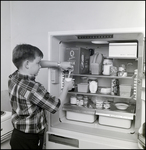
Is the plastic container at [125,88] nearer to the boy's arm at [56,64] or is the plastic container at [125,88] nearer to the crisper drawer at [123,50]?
the crisper drawer at [123,50]

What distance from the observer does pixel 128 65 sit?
1.76 meters

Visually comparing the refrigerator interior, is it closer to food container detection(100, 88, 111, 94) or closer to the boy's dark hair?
food container detection(100, 88, 111, 94)

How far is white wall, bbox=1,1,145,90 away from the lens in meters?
1.48

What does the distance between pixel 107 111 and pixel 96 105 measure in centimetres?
15

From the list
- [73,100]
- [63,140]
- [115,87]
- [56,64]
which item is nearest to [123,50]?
[115,87]

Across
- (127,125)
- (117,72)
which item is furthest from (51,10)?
(127,125)

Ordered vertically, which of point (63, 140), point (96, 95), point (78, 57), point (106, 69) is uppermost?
point (78, 57)

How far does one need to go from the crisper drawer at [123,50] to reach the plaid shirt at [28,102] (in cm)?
66

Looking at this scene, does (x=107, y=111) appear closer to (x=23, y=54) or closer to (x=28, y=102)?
(x=28, y=102)

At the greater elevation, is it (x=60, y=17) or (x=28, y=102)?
(x=60, y=17)

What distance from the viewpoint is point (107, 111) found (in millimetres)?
1580

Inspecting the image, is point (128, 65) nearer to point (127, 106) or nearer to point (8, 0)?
point (127, 106)

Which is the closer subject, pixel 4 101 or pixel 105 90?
pixel 105 90

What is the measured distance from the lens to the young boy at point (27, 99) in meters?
1.13
